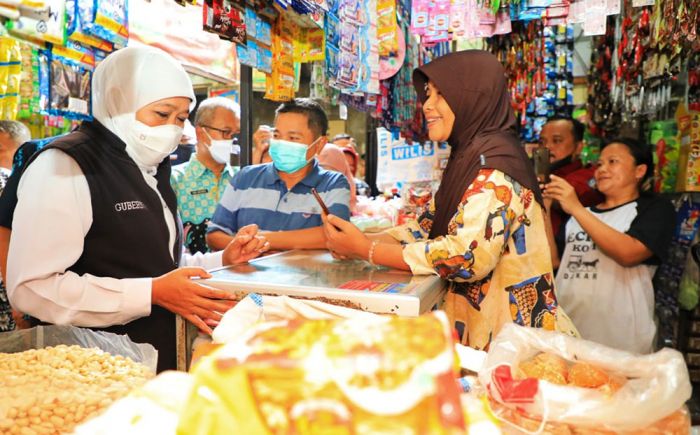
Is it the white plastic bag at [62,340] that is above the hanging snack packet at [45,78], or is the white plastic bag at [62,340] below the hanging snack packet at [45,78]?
below

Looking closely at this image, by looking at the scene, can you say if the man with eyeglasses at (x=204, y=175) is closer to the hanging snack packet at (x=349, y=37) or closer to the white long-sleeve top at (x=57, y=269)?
the hanging snack packet at (x=349, y=37)

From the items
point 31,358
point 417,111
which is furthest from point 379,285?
point 417,111

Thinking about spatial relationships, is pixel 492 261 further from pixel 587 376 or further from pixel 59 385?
pixel 59 385

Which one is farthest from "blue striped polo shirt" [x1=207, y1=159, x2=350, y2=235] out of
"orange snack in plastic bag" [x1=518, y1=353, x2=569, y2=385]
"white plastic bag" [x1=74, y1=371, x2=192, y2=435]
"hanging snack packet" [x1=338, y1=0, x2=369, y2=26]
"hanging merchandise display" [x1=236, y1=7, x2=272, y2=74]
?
"white plastic bag" [x1=74, y1=371, x2=192, y2=435]

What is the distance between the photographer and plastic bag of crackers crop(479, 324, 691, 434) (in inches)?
33.4

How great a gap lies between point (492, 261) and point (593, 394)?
2.78ft

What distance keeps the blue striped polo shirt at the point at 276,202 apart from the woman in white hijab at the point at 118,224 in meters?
0.73

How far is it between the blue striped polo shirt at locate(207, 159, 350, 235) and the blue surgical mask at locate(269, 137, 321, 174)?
0.09m

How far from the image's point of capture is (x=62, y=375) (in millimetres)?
1020

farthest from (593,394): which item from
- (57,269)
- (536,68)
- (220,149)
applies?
(536,68)

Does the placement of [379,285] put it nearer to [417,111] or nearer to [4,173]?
[4,173]

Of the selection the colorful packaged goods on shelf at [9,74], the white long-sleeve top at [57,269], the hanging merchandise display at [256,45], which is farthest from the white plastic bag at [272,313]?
the colorful packaged goods on shelf at [9,74]

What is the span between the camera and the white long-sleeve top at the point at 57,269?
1.48 meters

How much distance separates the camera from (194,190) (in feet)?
11.2
